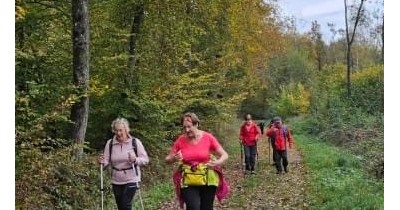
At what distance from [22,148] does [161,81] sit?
978 cm

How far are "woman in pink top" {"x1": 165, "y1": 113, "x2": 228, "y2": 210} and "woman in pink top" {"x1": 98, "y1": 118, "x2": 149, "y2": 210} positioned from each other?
63 cm

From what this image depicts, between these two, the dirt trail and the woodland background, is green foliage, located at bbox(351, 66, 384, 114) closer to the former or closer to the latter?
the woodland background

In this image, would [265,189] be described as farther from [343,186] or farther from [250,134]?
[250,134]

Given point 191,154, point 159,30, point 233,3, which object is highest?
point 233,3

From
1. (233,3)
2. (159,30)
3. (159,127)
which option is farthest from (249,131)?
(233,3)

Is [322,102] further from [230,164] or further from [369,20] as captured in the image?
[230,164]

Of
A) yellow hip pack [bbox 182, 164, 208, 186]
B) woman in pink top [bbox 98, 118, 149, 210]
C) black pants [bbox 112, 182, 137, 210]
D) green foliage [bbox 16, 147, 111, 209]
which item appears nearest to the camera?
yellow hip pack [bbox 182, 164, 208, 186]

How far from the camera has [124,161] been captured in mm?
8695

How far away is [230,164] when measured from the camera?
74.5 ft

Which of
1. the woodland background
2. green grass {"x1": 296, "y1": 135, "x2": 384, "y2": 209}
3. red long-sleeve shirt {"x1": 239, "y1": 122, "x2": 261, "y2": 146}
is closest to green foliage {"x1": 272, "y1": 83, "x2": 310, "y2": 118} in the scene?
the woodland background

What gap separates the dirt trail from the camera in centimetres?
1280

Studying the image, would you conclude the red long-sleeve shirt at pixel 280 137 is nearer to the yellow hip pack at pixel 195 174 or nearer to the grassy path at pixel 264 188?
the grassy path at pixel 264 188

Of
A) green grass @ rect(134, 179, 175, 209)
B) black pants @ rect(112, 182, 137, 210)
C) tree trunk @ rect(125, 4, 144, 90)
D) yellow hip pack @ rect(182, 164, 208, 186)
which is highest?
tree trunk @ rect(125, 4, 144, 90)
